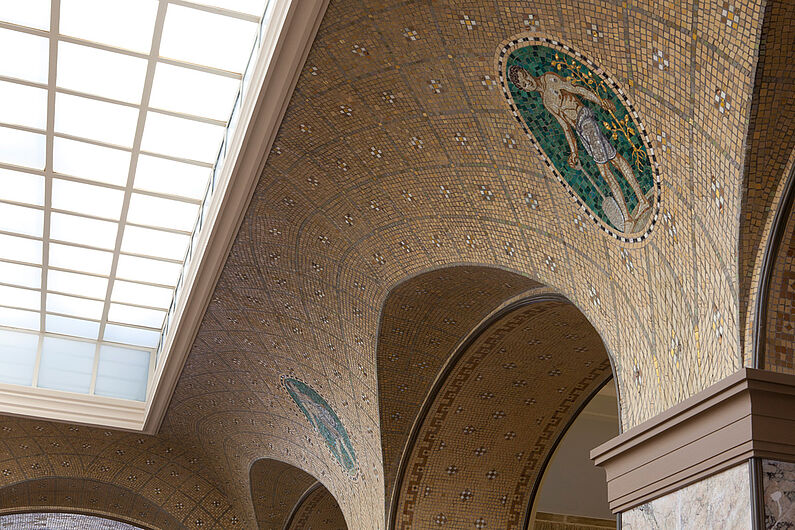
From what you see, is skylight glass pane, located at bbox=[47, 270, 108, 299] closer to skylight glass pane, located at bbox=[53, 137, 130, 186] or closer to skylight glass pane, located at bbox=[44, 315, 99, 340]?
skylight glass pane, located at bbox=[44, 315, 99, 340]

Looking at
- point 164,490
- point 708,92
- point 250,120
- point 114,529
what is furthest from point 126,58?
point 114,529

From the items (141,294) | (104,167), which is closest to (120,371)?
(141,294)

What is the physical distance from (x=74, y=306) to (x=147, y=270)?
6.02ft

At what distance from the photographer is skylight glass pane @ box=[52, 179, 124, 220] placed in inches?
419

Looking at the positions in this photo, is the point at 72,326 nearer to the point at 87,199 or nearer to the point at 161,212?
the point at 87,199

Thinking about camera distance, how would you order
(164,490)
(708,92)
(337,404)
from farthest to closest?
(164,490), (337,404), (708,92)

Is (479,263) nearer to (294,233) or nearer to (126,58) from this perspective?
(294,233)

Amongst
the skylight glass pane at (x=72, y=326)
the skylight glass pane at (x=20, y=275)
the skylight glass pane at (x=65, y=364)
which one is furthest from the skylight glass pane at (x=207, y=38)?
the skylight glass pane at (x=65, y=364)

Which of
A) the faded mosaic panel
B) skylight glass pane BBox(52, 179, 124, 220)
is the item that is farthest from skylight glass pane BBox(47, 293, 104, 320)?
the faded mosaic panel

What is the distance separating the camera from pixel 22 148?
32.8 feet

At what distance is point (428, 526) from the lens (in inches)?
377

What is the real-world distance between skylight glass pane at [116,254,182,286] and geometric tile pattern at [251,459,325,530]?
10.7 feet

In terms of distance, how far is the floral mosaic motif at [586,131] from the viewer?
5086 mm

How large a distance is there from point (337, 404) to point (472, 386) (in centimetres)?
183
